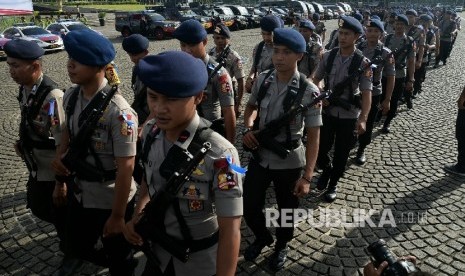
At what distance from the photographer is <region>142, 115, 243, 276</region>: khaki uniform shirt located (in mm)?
2004

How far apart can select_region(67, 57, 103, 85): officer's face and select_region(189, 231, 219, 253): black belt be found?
1.53 meters

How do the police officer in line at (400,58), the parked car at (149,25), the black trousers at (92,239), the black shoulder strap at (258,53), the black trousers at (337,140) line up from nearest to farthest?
the black trousers at (92,239)
the black trousers at (337,140)
the black shoulder strap at (258,53)
the police officer in line at (400,58)
the parked car at (149,25)

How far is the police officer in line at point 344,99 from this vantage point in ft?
15.4

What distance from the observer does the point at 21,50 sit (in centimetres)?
319

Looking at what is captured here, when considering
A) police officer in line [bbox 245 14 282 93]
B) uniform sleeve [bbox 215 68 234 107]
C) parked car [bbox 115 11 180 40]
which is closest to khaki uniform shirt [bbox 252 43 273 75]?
police officer in line [bbox 245 14 282 93]

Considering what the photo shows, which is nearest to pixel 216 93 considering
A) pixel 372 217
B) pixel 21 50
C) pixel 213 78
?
pixel 213 78

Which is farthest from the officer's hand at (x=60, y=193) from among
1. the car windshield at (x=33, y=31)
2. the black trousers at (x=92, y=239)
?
the car windshield at (x=33, y=31)

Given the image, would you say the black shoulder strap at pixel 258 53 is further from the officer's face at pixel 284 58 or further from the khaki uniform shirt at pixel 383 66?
the officer's face at pixel 284 58

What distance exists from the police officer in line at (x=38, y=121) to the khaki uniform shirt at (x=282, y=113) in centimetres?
185

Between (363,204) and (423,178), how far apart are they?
138 centimetres

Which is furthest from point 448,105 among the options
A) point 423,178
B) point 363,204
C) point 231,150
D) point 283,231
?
point 231,150

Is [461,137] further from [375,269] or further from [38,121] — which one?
[38,121]

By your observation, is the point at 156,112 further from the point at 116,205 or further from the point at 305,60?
the point at 305,60

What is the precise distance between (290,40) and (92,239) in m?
2.48
